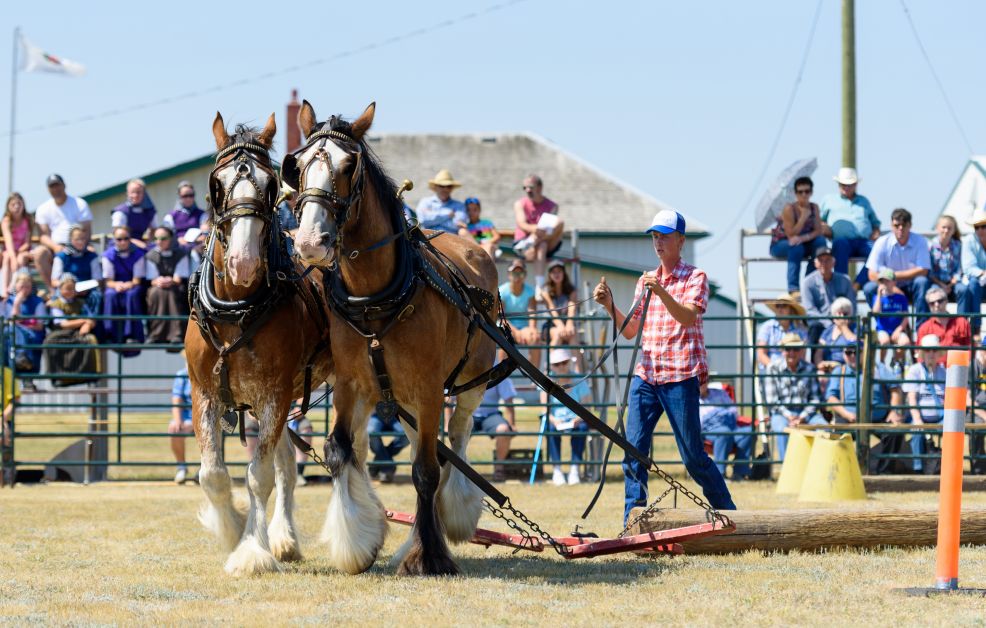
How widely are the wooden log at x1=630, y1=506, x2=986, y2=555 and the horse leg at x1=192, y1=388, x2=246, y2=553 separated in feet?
7.96

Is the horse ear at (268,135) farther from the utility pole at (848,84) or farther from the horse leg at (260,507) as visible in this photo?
the utility pole at (848,84)

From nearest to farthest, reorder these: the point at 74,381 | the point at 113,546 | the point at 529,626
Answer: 1. the point at 529,626
2. the point at 113,546
3. the point at 74,381

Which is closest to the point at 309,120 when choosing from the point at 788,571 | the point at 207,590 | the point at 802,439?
the point at 207,590

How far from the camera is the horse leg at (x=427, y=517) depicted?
725 centimetres

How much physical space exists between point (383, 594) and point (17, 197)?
12.1 m

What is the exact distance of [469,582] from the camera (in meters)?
7.00

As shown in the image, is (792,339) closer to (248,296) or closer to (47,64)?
(248,296)

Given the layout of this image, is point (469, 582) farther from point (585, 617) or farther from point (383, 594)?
point (585, 617)

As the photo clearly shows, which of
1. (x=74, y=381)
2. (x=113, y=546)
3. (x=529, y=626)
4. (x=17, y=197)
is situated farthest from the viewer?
(x=17, y=197)

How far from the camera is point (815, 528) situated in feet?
26.6

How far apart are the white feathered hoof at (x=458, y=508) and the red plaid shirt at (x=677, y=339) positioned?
1.43m

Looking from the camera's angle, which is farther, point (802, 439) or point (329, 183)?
point (802, 439)

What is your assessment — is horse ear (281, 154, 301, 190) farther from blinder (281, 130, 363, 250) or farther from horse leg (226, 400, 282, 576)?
horse leg (226, 400, 282, 576)

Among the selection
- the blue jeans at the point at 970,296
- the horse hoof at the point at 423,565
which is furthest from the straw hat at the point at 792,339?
the horse hoof at the point at 423,565
